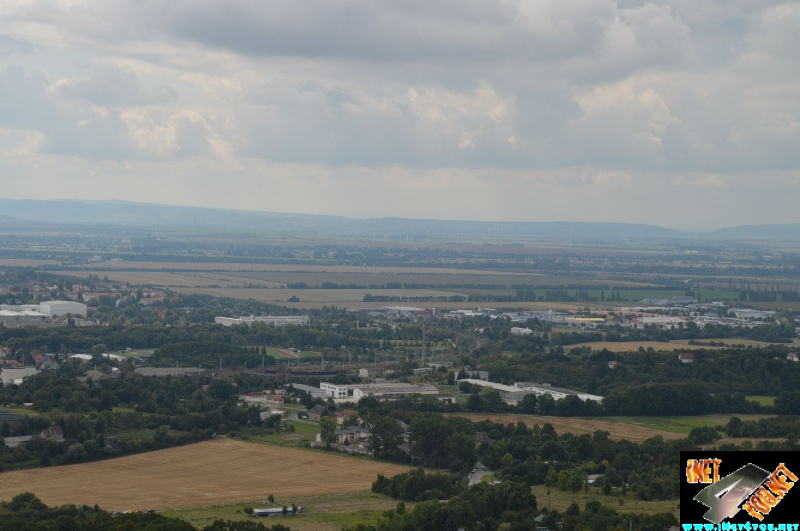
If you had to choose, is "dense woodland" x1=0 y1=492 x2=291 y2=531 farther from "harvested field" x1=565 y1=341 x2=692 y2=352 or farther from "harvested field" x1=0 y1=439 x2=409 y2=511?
"harvested field" x1=565 y1=341 x2=692 y2=352

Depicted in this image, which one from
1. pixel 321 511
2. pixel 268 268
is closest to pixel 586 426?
pixel 321 511

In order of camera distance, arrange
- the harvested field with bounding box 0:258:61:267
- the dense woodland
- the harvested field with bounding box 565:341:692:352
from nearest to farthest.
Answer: the dense woodland < the harvested field with bounding box 565:341:692:352 < the harvested field with bounding box 0:258:61:267

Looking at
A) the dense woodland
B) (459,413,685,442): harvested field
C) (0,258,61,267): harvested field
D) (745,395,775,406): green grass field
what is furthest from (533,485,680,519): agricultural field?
(0,258,61,267): harvested field

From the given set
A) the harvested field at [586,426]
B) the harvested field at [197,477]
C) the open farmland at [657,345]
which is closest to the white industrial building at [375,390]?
the harvested field at [586,426]

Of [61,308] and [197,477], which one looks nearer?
[197,477]

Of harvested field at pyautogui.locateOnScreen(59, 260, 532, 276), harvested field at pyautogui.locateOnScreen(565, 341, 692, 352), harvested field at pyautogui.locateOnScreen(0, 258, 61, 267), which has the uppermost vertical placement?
harvested field at pyautogui.locateOnScreen(565, 341, 692, 352)

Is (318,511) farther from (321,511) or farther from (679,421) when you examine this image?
(679,421)

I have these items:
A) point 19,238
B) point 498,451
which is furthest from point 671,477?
point 19,238
